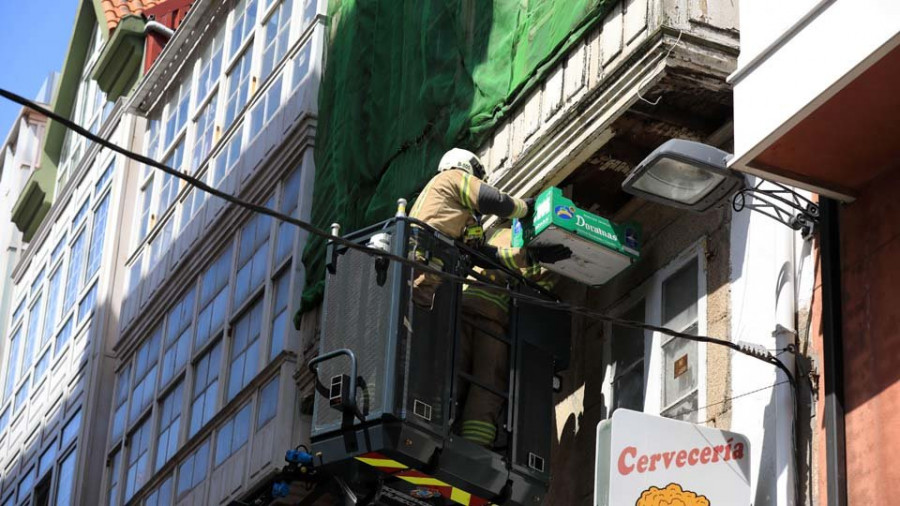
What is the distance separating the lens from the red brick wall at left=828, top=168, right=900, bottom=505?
28.9ft

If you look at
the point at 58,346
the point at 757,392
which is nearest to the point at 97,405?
the point at 58,346

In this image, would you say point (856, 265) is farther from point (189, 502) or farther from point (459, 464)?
point (189, 502)

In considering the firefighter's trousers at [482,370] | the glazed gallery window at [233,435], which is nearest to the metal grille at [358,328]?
Answer: the firefighter's trousers at [482,370]

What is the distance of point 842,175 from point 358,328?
3.73 metres

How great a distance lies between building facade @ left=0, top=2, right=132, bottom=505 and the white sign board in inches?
574

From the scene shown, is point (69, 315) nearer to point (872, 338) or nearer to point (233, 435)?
point (233, 435)

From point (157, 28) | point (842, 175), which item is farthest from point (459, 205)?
point (157, 28)

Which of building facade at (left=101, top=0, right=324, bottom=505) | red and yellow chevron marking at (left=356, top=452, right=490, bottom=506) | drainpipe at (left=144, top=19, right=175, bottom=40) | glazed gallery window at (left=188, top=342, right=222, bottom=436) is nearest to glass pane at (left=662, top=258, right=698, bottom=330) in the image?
red and yellow chevron marking at (left=356, top=452, right=490, bottom=506)

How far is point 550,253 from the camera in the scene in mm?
12047

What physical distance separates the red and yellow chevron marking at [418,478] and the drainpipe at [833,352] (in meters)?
3.18

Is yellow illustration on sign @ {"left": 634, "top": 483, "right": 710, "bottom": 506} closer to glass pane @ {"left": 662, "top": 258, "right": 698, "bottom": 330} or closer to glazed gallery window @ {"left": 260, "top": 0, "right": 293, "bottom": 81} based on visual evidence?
glass pane @ {"left": 662, "top": 258, "right": 698, "bottom": 330}

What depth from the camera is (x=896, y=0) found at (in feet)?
27.5

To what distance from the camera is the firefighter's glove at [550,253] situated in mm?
11992

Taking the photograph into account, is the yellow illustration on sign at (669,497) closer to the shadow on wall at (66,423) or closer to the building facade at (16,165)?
the shadow on wall at (66,423)
